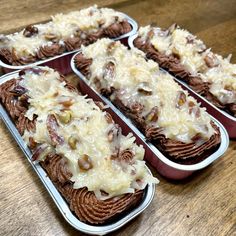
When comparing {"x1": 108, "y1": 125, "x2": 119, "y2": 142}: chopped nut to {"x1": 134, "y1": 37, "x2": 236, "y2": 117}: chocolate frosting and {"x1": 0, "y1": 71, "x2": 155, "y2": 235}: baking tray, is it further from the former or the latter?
{"x1": 134, "y1": 37, "x2": 236, "y2": 117}: chocolate frosting

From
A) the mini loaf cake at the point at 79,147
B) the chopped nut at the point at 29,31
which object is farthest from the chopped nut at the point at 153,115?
the chopped nut at the point at 29,31

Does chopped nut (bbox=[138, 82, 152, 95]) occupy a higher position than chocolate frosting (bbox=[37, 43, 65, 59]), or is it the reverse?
chopped nut (bbox=[138, 82, 152, 95])

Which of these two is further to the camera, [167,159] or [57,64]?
[57,64]

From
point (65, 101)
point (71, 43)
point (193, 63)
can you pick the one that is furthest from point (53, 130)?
point (193, 63)

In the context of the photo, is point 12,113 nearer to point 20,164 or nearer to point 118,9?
point 20,164

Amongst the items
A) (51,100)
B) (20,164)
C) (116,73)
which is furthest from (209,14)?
(20,164)

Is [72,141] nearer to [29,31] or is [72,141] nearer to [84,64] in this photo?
[84,64]

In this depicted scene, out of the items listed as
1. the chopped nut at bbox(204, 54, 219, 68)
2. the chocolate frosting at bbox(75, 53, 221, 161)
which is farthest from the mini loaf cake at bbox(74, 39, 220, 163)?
the chopped nut at bbox(204, 54, 219, 68)
